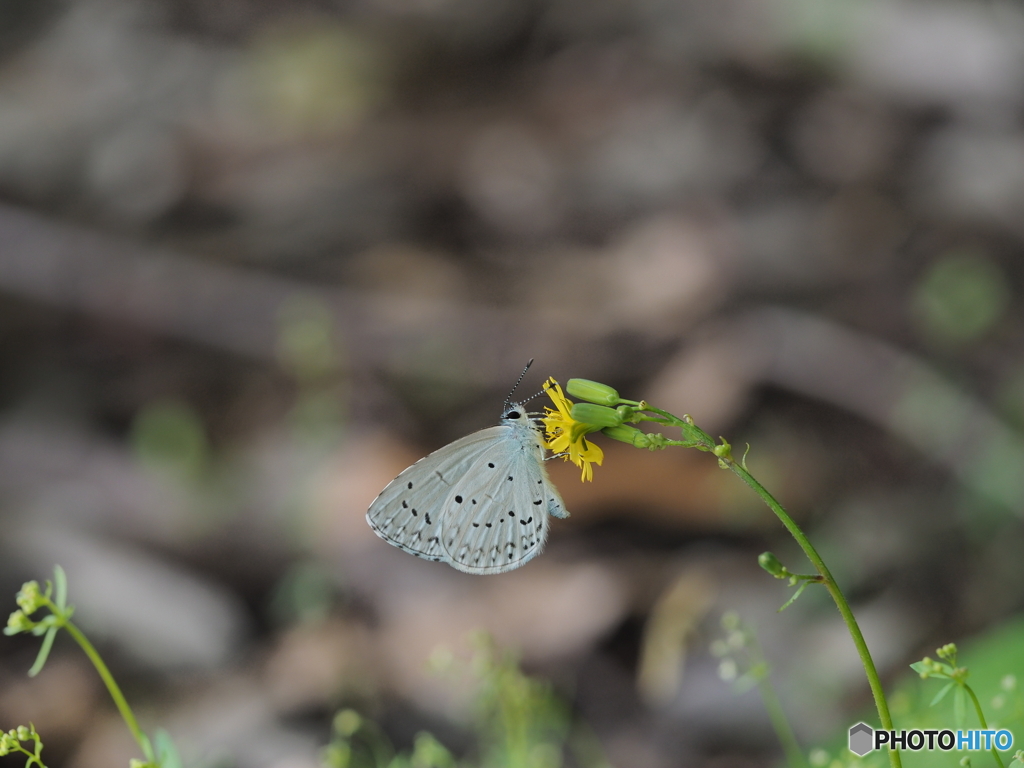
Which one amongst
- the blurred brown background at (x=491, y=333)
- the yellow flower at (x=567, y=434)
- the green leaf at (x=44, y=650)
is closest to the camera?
the green leaf at (x=44, y=650)

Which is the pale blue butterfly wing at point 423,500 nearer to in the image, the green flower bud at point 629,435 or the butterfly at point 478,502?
the butterfly at point 478,502

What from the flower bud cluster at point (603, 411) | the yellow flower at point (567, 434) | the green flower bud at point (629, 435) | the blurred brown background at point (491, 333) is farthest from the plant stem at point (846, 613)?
the blurred brown background at point (491, 333)

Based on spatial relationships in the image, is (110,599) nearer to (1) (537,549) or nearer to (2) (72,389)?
(2) (72,389)

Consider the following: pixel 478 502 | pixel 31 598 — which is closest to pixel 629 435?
pixel 478 502

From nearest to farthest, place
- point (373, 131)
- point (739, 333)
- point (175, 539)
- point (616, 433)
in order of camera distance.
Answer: point (616, 433) < point (175, 539) < point (739, 333) < point (373, 131)

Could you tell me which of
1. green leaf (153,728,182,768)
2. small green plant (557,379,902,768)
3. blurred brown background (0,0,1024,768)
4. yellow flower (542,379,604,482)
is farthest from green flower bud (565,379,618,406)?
blurred brown background (0,0,1024,768)

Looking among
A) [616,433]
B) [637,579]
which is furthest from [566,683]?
[616,433]
